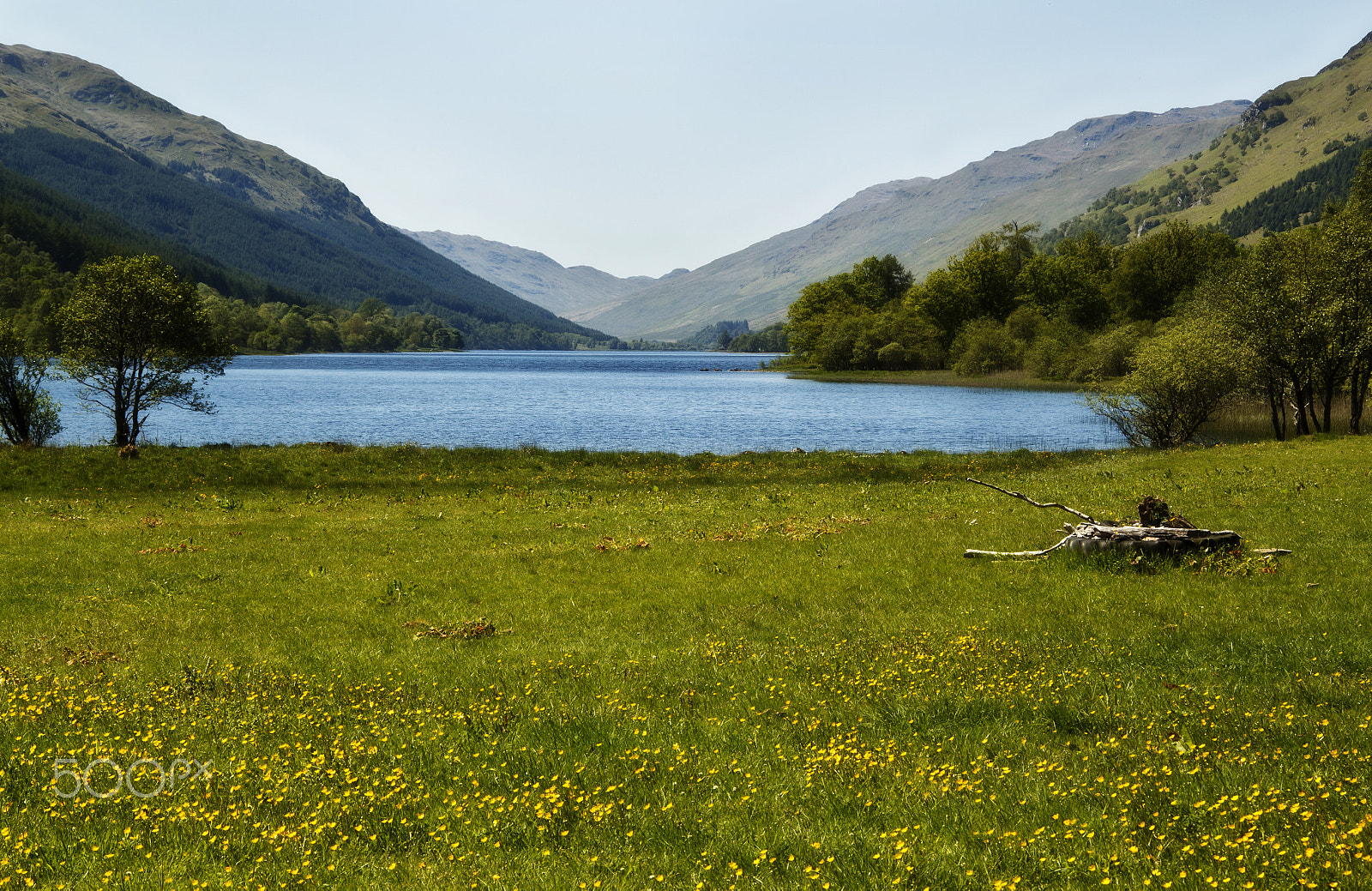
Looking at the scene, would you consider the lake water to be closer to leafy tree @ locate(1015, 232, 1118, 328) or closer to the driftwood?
leafy tree @ locate(1015, 232, 1118, 328)

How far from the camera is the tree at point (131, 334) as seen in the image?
150ft

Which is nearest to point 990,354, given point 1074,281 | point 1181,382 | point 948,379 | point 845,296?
point 948,379

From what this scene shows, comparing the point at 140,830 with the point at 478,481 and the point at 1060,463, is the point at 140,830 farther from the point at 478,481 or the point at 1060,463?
the point at 1060,463

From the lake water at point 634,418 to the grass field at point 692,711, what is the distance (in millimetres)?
38120

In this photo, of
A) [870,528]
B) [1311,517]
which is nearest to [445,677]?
[870,528]

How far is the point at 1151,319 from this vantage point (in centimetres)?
13112

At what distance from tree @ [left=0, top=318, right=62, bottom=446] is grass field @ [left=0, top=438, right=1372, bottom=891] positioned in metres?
28.7

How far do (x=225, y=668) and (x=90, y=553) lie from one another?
11.9m

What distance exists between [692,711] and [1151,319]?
14596 cm

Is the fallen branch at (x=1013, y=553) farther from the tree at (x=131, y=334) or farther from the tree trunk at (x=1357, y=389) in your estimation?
the tree at (x=131, y=334)

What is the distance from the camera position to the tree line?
1874 inches

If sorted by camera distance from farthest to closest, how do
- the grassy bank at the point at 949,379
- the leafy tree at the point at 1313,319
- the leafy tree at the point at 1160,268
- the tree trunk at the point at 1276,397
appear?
the leafy tree at the point at 1160,268 < the grassy bank at the point at 949,379 < the tree trunk at the point at 1276,397 < the leafy tree at the point at 1313,319

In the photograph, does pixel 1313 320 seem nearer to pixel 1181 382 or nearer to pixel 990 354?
pixel 1181 382

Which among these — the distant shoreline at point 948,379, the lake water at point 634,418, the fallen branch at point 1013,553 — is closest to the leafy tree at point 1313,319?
the lake water at point 634,418
